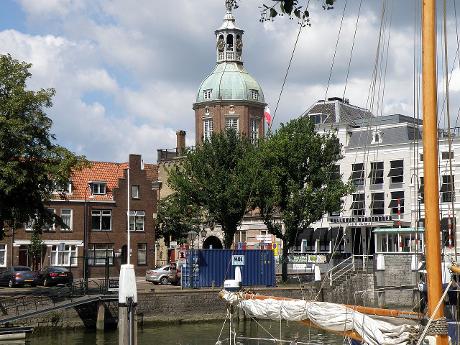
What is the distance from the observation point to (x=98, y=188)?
234 feet

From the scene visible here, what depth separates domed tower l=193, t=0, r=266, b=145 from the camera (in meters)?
98.5

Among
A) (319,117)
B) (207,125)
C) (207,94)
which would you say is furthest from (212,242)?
(207,94)

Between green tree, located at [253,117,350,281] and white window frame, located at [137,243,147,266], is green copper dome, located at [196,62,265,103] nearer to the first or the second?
white window frame, located at [137,243,147,266]

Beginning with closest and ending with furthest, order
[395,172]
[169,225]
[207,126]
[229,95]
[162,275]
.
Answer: [162,275] < [395,172] < [169,225] < [229,95] < [207,126]

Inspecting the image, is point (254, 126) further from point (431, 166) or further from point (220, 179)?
point (431, 166)

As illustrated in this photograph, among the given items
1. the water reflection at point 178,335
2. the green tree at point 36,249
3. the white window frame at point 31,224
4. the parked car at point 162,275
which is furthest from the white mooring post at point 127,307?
the green tree at point 36,249

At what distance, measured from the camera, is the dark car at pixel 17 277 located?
2125 inches

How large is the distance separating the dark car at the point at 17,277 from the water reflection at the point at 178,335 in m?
14.7

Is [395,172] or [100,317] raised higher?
[395,172]

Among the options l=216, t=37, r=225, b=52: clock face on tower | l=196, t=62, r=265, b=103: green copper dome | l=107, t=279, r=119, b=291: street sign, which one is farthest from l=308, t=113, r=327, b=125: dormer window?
l=107, t=279, r=119, b=291: street sign

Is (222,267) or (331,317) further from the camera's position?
(222,267)

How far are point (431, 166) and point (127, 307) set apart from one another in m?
8.28

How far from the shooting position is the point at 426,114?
1274cm

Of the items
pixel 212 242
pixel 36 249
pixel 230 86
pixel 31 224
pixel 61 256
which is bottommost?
pixel 61 256
